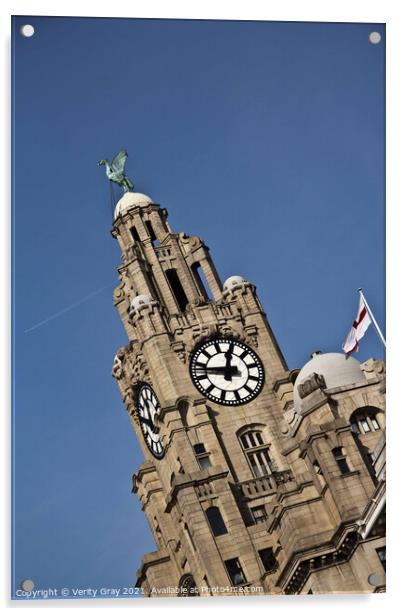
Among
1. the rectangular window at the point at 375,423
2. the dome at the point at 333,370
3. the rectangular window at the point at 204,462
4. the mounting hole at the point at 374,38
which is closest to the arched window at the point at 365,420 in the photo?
the rectangular window at the point at 375,423

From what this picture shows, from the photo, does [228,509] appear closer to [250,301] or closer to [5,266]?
[250,301]

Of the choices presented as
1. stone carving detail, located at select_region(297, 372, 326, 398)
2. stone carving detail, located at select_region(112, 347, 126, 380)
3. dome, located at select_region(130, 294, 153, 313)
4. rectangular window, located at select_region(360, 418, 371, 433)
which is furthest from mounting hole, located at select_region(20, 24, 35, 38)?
rectangular window, located at select_region(360, 418, 371, 433)

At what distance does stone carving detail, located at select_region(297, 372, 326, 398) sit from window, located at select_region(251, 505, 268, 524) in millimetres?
4019

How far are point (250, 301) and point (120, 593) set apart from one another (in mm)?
18154

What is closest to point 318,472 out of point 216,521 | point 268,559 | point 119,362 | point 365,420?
point 365,420

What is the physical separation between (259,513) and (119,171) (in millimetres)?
12608

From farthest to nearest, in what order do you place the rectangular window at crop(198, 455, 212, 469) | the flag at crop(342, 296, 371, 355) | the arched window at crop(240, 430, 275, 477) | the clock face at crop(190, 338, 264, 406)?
1. the clock face at crop(190, 338, 264, 406)
2. the arched window at crop(240, 430, 275, 477)
3. the rectangular window at crop(198, 455, 212, 469)
4. the flag at crop(342, 296, 371, 355)

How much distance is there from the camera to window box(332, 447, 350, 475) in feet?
153

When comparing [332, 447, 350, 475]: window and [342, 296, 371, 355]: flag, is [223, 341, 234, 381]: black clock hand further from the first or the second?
[342, 296, 371, 355]: flag

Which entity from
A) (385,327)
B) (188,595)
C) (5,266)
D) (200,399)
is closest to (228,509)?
(200,399)

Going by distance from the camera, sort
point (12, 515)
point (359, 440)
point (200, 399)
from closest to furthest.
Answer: point (12, 515) < point (359, 440) < point (200, 399)

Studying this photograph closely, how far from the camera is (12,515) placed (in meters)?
37.4

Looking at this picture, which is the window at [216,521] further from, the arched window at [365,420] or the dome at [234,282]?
the dome at [234,282]

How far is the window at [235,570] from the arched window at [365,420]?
585 centimetres
